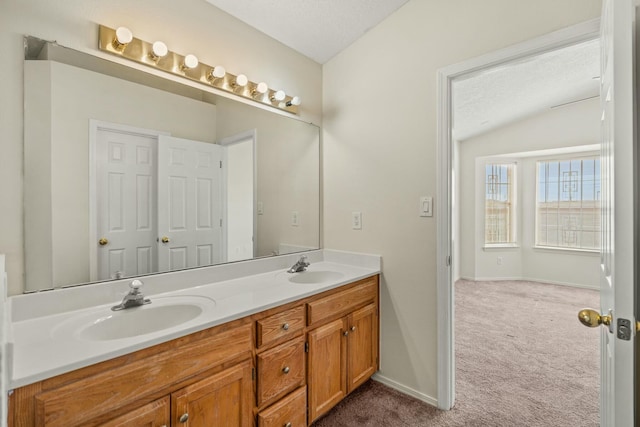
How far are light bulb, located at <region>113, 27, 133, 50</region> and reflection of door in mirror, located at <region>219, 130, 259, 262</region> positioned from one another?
2.09ft

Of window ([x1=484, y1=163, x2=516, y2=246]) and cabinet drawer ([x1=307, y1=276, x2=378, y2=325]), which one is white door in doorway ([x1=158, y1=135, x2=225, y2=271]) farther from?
window ([x1=484, y1=163, x2=516, y2=246])

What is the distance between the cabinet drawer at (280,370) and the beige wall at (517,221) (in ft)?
14.7

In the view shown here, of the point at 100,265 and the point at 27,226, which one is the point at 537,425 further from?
the point at 27,226

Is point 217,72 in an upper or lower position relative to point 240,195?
upper

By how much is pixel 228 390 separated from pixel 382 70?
6.71ft

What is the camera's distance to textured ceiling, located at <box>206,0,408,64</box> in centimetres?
188

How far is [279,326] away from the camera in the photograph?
1456mm

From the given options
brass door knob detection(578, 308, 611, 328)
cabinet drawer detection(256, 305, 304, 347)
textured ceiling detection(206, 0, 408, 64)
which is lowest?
cabinet drawer detection(256, 305, 304, 347)

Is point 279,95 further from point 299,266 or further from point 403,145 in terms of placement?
point 299,266

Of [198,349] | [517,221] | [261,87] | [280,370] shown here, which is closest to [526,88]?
[517,221]

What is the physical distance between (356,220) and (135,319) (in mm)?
1481

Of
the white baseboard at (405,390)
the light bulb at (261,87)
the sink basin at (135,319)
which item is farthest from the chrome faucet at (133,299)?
the white baseboard at (405,390)

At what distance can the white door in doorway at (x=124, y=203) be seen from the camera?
55.3 inches

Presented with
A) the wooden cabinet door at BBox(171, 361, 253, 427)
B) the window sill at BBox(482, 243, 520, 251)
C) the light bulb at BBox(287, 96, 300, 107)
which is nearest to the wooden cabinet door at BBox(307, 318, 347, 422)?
the wooden cabinet door at BBox(171, 361, 253, 427)
